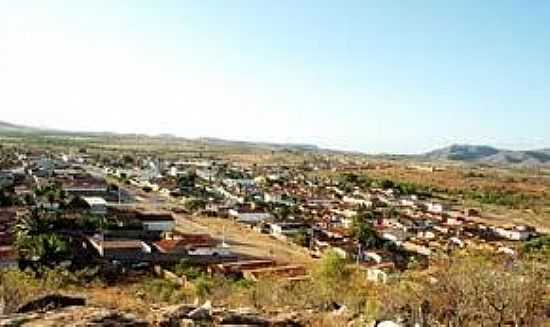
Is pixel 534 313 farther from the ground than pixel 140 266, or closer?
farther from the ground

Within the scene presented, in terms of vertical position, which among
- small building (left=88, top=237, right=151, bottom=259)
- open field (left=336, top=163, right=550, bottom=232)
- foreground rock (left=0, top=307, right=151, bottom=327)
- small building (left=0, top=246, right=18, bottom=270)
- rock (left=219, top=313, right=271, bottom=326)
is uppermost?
foreground rock (left=0, top=307, right=151, bottom=327)

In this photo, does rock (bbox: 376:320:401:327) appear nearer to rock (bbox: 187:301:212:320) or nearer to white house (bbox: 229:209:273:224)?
rock (bbox: 187:301:212:320)

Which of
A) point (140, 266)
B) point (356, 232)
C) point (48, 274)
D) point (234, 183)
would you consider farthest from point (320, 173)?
point (48, 274)

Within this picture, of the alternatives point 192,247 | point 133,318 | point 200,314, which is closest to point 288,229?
point 192,247

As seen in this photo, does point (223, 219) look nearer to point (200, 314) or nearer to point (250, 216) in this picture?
point (250, 216)

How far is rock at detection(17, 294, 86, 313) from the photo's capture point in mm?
12453

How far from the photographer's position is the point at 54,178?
7631 cm

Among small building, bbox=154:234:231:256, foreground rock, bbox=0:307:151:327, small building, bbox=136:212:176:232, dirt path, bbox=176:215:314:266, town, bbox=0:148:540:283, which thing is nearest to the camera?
foreground rock, bbox=0:307:151:327

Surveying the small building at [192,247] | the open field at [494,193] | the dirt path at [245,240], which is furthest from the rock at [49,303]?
the open field at [494,193]

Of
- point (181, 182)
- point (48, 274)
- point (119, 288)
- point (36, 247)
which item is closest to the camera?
point (48, 274)

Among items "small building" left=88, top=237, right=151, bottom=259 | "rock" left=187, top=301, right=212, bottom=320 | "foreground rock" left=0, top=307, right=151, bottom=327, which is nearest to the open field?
"small building" left=88, top=237, right=151, bottom=259

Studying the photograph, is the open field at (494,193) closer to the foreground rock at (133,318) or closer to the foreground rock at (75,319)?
the foreground rock at (133,318)

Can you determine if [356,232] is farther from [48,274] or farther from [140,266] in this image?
[48,274]

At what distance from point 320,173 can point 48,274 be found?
95432 millimetres
